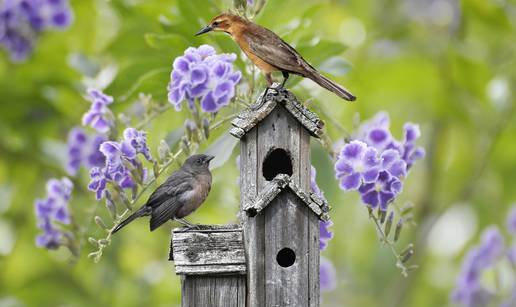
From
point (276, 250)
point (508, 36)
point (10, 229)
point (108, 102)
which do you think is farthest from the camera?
point (10, 229)

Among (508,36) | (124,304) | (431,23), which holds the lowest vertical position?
(124,304)

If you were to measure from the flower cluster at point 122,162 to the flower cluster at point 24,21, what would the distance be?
8.43 ft

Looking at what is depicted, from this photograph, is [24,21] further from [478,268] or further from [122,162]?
[478,268]

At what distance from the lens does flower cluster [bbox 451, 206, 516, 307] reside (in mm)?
6688

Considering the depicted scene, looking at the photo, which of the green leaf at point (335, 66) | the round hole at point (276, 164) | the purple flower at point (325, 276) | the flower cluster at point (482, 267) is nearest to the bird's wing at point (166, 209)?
the round hole at point (276, 164)

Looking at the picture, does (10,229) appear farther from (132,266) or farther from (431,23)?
(431,23)

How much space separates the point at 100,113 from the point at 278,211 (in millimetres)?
1074

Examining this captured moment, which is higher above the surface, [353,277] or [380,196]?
[353,277]

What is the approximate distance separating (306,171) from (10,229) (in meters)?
4.16

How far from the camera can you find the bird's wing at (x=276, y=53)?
3799mm

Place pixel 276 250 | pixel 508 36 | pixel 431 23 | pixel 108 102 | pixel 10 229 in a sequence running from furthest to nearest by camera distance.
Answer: pixel 431 23 < pixel 10 229 < pixel 508 36 < pixel 108 102 < pixel 276 250

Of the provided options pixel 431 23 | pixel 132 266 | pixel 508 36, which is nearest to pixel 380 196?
pixel 508 36

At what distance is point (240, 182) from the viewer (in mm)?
3852

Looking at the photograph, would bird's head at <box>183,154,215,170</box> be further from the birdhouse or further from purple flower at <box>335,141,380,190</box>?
purple flower at <box>335,141,380,190</box>
